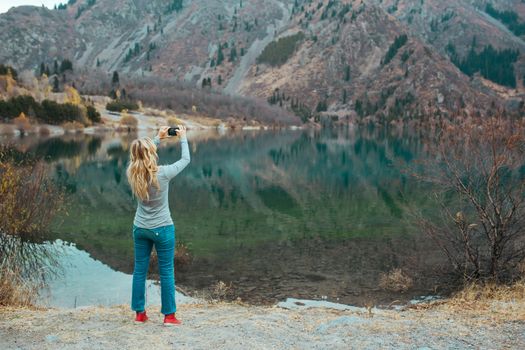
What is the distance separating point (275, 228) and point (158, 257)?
46.5 feet

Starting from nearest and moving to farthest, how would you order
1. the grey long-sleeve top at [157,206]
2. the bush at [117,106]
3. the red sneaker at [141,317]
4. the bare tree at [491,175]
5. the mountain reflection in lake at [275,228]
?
the grey long-sleeve top at [157,206], the red sneaker at [141,317], the bare tree at [491,175], the mountain reflection in lake at [275,228], the bush at [117,106]

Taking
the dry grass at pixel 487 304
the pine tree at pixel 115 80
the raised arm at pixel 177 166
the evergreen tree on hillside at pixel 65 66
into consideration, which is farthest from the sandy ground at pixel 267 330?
the evergreen tree on hillside at pixel 65 66

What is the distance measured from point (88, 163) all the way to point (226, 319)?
38765 millimetres

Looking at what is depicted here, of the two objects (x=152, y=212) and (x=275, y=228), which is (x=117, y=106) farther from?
(x=152, y=212)

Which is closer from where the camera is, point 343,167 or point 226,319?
point 226,319

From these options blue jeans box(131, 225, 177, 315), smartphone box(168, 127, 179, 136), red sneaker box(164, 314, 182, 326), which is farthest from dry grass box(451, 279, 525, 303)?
smartphone box(168, 127, 179, 136)

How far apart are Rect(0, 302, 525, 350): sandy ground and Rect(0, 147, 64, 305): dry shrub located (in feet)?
13.0

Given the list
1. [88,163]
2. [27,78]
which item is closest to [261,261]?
[88,163]

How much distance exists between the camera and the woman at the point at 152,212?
6.61m

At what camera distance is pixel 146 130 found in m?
117

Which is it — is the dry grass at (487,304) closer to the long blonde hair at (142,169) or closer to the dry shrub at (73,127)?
the long blonde hair at (142,169)

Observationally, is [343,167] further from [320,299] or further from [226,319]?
[226,319]

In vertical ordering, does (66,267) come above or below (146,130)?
above

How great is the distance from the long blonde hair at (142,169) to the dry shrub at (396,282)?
8.19 metres
